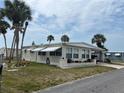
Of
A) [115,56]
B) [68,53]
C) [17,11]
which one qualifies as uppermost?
[17,11]

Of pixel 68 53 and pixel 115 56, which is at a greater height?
pixel 115 56

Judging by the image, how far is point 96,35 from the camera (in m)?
70.3

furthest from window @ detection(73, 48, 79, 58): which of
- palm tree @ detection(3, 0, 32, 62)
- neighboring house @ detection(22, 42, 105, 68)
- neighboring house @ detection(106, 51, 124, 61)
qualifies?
neighboring house @ detection(106, 51, 124, 61)

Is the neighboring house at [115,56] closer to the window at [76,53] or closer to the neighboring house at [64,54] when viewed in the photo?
the neighboring house at [64,54]

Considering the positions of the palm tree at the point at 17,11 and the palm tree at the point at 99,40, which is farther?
the palm tree at the point at 99,40

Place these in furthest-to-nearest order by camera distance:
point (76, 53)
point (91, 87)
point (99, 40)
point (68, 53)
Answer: point (99, 40) → point (76, 53) → point (68, 53) → point (91, 87)

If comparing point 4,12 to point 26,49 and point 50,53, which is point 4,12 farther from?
point 26,49

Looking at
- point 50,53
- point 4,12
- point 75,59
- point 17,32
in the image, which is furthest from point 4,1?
point 75,59

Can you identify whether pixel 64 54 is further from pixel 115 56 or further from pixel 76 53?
pixel 115 56

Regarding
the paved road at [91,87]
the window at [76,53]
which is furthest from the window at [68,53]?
the paved road at [91,87]

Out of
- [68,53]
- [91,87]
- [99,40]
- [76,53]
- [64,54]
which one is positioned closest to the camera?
[91,87]

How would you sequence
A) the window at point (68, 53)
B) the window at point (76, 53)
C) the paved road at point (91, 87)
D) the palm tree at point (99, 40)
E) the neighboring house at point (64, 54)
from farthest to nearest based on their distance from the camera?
the palm tree at point (99, 40) → the window at point (76, 53) → the window at point (68, 53) → the neighboring house at point (64, 54) → the paved road at point (91, 87)

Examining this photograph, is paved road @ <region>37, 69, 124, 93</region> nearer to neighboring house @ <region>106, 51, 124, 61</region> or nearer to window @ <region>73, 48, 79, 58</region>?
window @ <region>73, 48, 79, 58</region>

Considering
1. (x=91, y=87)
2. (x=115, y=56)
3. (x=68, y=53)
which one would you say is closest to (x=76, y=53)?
(x=68, y=53)
